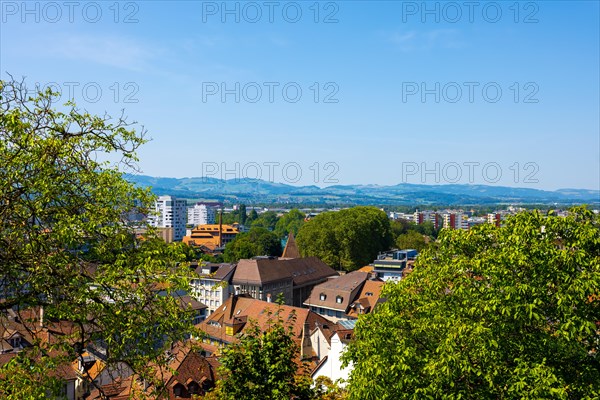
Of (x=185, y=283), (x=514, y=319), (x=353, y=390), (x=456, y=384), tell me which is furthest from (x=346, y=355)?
(x=185, y=283)

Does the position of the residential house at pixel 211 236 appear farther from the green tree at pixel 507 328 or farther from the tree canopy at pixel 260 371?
the green tree at pixel 507 328

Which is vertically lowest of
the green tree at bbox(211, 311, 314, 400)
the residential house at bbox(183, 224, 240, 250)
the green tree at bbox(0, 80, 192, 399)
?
the residential house at bbox(183, 224, 240, 250)

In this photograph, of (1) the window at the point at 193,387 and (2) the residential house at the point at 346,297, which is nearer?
(1) the window at the point at 193,387

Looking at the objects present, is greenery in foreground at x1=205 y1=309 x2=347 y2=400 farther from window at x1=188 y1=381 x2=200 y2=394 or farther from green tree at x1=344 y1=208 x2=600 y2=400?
window at x1=188 y1=381 x2=200 y2=394

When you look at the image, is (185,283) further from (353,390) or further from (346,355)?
(346,355)

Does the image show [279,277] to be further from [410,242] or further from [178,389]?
[410,242]

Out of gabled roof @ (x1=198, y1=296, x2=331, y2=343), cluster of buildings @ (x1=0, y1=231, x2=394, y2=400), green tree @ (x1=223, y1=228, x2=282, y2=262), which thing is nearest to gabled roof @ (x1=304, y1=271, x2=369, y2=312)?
cluster of buildings @ (x1=0, y1=231, x2=394, y2=400)

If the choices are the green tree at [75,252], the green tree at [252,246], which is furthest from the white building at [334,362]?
the green tree at [252,246]
